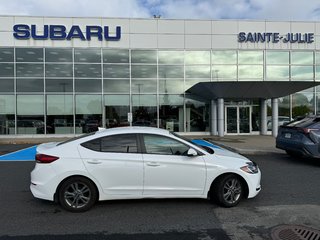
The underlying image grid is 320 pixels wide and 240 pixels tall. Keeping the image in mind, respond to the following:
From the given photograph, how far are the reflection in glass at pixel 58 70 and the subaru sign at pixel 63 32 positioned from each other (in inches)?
75.3

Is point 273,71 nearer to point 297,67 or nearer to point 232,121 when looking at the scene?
point 297,67

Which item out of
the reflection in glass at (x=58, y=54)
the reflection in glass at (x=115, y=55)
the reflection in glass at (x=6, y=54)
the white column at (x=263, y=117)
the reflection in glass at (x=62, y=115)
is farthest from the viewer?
the white column at (x=263, y=117)

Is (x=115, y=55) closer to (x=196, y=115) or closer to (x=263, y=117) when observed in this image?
(x=196, y=115)

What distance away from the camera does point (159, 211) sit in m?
5.19

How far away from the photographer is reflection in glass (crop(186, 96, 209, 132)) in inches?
827

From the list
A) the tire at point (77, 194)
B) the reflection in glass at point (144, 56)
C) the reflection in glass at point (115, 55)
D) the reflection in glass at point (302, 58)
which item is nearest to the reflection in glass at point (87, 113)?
the reflection in glass at point (115, 55)

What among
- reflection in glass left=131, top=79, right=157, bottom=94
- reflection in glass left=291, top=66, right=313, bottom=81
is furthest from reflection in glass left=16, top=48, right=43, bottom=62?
reflection in glass left=291, top=66, right=313, bottom=81

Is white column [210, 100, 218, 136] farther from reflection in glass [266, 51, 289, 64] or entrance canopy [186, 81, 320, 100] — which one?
reflection in glass [266, 51, 289, 64]

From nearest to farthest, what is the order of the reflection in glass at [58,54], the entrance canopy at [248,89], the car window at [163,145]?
the car window at [163,145], the entrance canopy at [248,89], the reflection in glass at [58,54]

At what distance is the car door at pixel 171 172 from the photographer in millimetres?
5195

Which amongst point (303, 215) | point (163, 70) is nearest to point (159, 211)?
point (303, 215)

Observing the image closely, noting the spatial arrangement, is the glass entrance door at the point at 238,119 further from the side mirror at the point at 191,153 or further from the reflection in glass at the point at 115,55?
the side mirror at the point at 191,153

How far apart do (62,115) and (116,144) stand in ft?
52.2

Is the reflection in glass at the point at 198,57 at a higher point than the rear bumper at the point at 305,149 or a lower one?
higher
